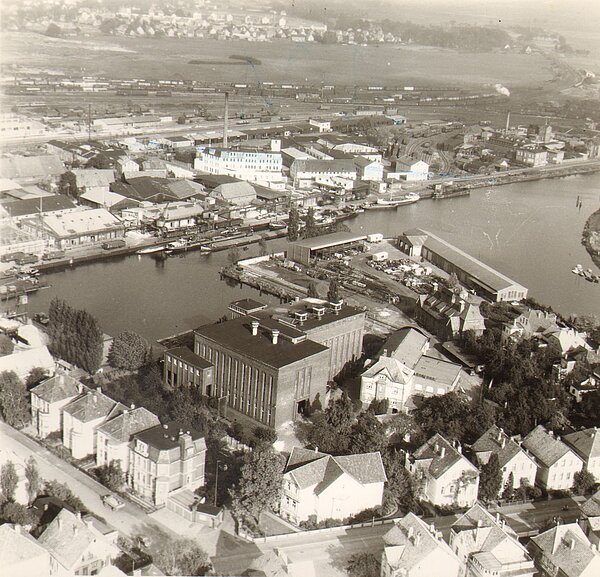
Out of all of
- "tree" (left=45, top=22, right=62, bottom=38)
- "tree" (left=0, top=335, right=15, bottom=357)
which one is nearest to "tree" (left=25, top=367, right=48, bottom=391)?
"tree" (left=0, top=335, right=15, bottom=357)

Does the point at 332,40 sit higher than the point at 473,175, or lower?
higher

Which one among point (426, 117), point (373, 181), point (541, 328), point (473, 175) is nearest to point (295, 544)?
point (541, 328)

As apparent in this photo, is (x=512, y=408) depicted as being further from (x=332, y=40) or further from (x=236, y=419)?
(x=332, y=40)

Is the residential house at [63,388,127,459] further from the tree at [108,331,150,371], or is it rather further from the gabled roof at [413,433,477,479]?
the gabled roof at [413,433,477,479]

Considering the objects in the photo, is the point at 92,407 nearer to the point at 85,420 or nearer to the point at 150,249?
the point at 85,420

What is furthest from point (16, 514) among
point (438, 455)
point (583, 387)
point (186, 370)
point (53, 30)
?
point (53, 30)
